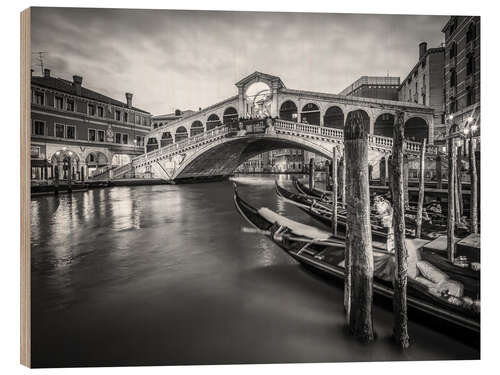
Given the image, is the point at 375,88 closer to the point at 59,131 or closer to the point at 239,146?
the point at 59,131

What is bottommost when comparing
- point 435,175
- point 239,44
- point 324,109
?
point 435,175

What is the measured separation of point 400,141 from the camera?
123 cm

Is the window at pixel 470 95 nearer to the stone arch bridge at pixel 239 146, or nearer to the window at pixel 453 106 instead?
the window at pixel 453 106

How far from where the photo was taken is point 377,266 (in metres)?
1.37

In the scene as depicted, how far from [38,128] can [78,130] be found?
0.52m

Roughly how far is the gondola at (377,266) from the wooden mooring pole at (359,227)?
0.20 meters

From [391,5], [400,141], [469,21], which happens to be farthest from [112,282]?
[469,21]

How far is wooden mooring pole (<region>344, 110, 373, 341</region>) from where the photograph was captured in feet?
3.85

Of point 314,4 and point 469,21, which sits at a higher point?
point 314,4

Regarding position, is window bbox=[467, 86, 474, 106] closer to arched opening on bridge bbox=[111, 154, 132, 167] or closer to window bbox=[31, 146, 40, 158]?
window bbox=[31, 146, 40, 158]

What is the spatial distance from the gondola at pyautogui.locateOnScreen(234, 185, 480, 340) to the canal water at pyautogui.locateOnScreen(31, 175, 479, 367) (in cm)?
12

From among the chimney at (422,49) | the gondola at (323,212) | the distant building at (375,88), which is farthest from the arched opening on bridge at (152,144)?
the chimney at (422,49)

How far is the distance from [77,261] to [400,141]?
2.29 meters
